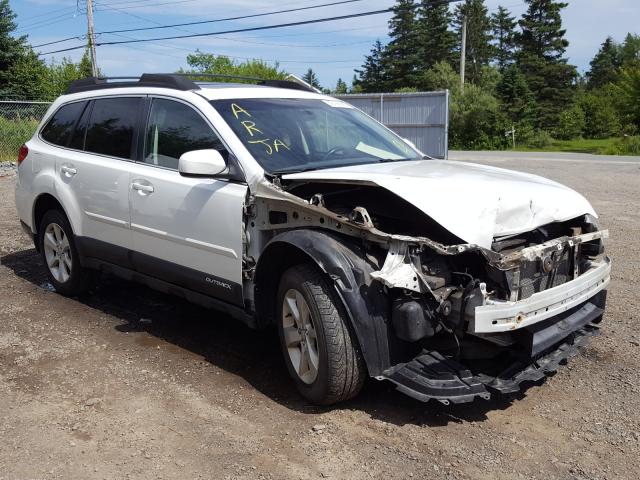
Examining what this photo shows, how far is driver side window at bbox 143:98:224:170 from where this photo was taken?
180 inches

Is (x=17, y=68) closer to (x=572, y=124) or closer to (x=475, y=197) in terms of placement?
(x=475, y=197)

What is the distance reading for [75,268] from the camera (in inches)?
231

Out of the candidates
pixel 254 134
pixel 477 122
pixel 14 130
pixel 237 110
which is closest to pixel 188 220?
pixel 254 134

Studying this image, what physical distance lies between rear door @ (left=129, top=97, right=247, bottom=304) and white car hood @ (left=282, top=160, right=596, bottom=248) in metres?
0.58

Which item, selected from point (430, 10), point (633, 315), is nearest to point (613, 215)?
point (633, 315)

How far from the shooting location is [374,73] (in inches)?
2753

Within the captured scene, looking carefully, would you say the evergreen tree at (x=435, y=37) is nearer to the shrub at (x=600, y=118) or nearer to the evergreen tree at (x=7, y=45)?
the shrub at (x=600, y=118)

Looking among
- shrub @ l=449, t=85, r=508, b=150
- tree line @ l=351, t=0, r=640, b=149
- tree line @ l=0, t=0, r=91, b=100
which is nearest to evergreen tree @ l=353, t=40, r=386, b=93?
tree line @ l=351, t=0, r=640, b=149

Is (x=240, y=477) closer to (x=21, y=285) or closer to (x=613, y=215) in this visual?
(x=21, y=285)

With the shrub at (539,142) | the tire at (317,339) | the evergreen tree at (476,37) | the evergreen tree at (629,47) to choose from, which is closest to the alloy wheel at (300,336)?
the tire at (317,339)

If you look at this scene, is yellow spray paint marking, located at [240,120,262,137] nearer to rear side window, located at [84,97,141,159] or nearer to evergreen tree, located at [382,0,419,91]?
rear side window, located at [84,97,141,159]

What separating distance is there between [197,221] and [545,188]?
2.30 m

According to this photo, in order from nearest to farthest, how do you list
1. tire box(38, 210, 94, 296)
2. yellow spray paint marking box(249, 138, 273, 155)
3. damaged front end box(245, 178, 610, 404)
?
damaged front end box(245, 178, 610, 404) → yellow spray paint marking box(249, 138, 273, 155) → tire box(38, 210, 94, 296)

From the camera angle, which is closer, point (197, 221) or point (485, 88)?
point (197, 221)
